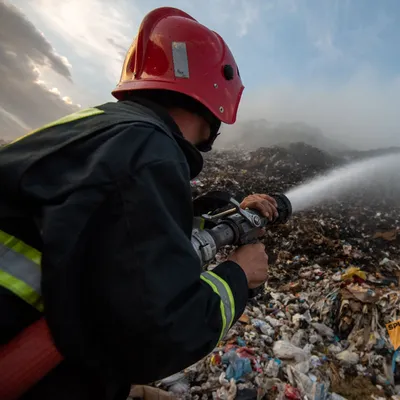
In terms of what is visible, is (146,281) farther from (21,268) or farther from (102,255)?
(21,268)

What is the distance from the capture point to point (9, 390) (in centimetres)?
83

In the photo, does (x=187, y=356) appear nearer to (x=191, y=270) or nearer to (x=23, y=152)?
(x=191, y=270)

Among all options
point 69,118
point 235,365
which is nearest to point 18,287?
point 69,118

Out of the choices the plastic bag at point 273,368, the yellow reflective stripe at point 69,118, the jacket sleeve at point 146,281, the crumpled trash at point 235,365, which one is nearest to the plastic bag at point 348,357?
the plastic bag at point 273,368

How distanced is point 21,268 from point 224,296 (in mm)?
691

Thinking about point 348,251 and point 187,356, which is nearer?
point 187,356

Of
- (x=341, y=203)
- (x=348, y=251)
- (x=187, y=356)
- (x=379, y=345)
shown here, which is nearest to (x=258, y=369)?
(x=379, y=345)

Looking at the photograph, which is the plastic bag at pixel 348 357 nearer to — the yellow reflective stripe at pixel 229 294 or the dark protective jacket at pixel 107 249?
the yellow reflective stripe at pixel 229 294

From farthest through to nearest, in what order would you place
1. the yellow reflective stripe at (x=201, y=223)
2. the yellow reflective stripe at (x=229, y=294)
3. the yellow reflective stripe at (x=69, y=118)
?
the yellow reflective stripe at (x=201, y=223)
the yellow reflective stripe at (x=229, y=294)
the yellow reflective stripe at (x=69, y=118)

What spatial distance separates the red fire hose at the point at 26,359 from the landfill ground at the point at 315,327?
207cm

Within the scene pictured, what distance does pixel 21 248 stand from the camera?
2.84 feet

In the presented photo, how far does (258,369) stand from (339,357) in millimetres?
1145

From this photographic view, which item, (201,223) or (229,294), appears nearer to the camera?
(229,294)

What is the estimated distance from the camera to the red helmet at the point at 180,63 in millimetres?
1615
